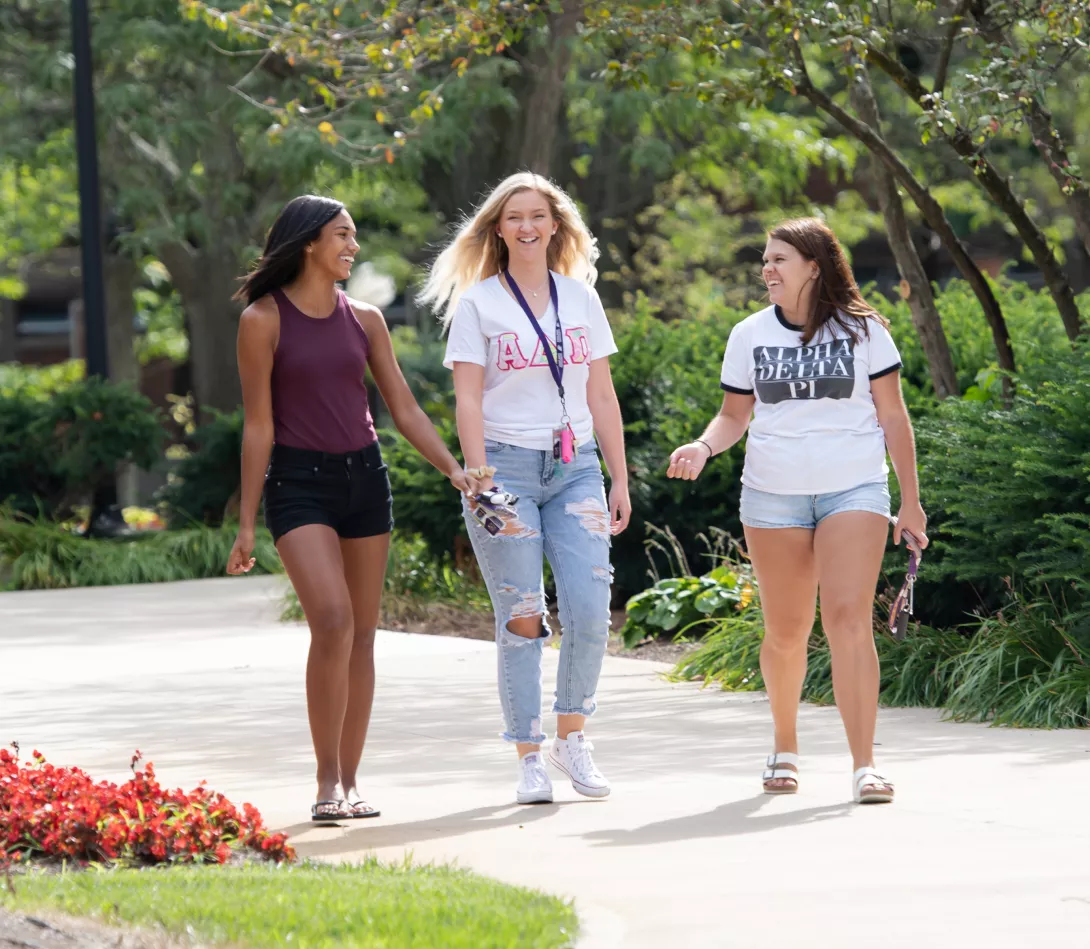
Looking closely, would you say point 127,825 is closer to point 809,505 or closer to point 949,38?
point 809,505

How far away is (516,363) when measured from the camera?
19.2 ft

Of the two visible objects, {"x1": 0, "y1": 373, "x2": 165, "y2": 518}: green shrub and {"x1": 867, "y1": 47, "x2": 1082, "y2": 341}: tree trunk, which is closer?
{"x1": 867, "y1": 47, "x2": 1082, "y2": 341}: tree trunk

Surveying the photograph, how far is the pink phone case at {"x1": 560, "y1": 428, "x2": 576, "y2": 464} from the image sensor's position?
5.84m

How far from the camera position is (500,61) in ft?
61.9

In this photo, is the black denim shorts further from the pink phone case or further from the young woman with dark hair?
the pink phone case

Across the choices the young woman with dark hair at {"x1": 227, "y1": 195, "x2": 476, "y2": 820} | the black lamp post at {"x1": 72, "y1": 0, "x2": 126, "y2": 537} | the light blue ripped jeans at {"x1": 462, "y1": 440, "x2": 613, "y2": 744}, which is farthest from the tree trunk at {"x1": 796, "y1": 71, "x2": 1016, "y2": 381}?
the black lamp post at {"x1": 72, "y1": 0, "x2": 126, "y2": 537}

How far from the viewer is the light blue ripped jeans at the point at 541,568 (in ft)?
19.2

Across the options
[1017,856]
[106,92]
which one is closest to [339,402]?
[1017,856]

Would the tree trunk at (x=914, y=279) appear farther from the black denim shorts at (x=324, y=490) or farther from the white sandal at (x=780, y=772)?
the black denim shorts at (x=324, y=490)

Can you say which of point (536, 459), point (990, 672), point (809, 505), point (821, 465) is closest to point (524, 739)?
point (536, 459)

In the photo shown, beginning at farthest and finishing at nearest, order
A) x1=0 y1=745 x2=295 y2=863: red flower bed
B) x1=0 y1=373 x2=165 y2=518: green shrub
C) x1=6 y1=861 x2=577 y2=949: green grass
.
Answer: x1=0 y1=373 x2=165 y2=518: green shrub
x1=0 y1=745 x2=295 y2=863: red flower bed
x1=6 y1=861 x2=577 y2=949: green grass

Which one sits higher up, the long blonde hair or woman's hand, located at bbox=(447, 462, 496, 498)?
the long blonde hair

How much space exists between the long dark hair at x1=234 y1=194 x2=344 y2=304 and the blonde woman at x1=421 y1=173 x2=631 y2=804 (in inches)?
20.1

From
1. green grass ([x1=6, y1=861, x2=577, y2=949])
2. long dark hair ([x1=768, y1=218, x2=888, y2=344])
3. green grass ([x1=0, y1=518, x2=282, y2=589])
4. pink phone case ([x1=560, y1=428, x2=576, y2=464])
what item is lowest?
green grass ([x1=0, y1=518, x2=282, y2=589])
